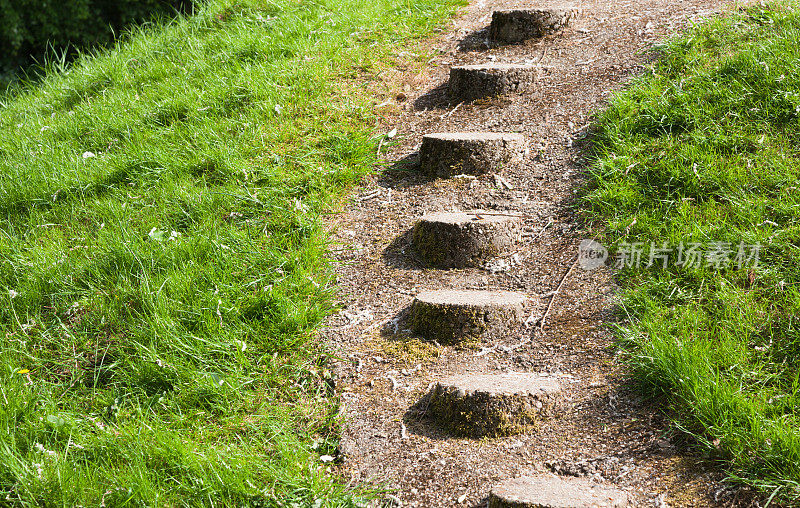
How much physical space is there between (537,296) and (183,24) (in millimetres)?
4601

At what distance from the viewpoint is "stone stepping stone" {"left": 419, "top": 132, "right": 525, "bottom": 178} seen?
3.98 meters

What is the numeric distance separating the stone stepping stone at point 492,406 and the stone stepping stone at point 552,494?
306mm

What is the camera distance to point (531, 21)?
512cm

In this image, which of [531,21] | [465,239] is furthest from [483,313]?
[531,21]

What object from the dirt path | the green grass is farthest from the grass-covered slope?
the green grass

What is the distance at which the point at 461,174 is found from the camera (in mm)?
3998

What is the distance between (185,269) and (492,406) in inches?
67.7

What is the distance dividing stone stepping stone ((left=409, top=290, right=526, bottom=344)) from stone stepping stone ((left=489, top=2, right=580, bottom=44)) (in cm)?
277

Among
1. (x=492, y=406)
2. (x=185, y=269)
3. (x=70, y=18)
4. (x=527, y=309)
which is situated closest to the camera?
(x=492, y=406)

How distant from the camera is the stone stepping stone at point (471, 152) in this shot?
157 inches

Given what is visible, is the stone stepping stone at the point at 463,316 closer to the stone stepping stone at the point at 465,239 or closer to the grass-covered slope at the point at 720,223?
the stone stepping stone at the point at 465,239

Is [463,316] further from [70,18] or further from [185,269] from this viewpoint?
[70,18]

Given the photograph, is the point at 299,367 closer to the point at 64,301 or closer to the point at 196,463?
the point at 196,463

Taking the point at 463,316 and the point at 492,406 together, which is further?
the point at 463,316
